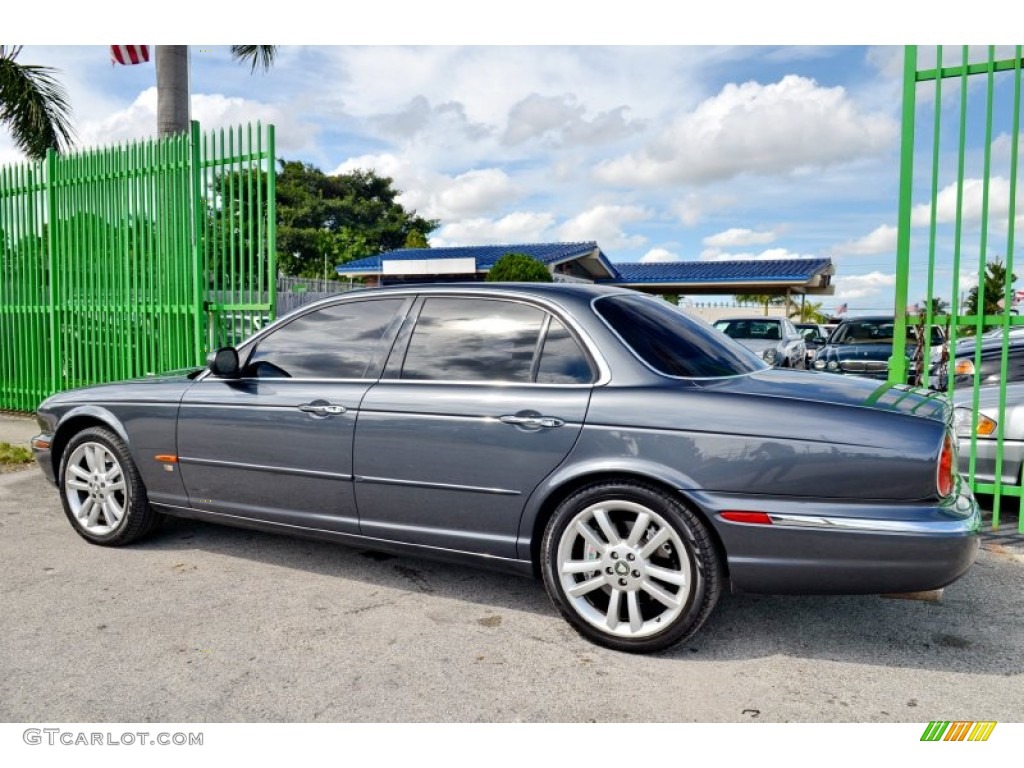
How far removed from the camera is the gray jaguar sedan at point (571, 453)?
9.50ft

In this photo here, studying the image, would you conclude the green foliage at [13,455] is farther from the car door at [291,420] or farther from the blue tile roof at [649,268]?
the blue tile roof at [649,268]

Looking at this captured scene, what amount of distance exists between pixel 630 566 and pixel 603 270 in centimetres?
2587

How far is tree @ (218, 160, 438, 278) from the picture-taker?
129 ft

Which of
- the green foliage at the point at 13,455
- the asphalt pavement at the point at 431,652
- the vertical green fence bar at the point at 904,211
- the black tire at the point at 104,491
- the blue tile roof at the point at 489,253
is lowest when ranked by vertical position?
the asphalt pavement at the point at 431,652

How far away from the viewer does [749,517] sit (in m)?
2.96

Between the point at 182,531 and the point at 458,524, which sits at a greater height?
the point at 458,524

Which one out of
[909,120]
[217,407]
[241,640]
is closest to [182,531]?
[217,407]

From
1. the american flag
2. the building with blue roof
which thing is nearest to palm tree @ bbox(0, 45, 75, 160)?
the american flag

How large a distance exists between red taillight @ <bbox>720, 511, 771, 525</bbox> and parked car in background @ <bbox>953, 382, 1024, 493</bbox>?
107 inches

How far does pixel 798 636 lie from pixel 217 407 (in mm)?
3106

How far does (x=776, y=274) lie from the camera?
2508cm

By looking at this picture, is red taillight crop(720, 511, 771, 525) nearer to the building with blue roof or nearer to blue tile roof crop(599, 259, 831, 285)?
the building with blue roof
